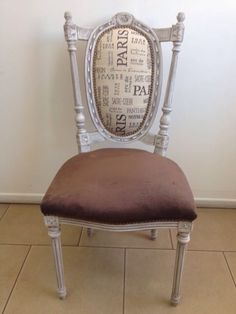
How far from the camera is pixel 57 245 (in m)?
1.10

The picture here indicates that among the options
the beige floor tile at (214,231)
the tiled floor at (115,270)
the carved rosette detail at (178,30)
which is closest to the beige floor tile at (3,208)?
the tiled floor at (115,270)

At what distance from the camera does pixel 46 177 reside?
5.61 ft

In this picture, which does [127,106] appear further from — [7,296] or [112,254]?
[7,296]

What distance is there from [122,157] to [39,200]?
0.76 meters

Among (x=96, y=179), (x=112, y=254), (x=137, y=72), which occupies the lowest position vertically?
(x=112, y=254)

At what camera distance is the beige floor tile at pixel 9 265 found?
1229 mm

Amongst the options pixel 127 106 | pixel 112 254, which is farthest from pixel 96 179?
pixel 112 254

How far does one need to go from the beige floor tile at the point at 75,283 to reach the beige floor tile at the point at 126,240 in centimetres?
5

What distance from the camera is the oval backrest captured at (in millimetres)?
1218

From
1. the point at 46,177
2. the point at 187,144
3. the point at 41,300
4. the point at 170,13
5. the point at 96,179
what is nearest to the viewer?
the point at 96,179

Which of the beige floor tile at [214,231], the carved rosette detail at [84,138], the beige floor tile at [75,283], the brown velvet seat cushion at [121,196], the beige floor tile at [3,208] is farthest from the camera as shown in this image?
the beige floor tile at [3,208]

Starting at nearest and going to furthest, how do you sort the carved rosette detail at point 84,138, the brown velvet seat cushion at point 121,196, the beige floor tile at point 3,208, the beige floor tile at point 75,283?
the brown velvet seat cushion at point 121,196 < the beige floor tile at point 75,283 < the carved rosette detail at point 84,138 < the beige floor tile at point 3,208

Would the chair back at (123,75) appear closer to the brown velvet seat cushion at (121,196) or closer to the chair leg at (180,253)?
the brown velvet seat cushion at (121,196)

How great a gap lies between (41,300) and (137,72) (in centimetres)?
93
